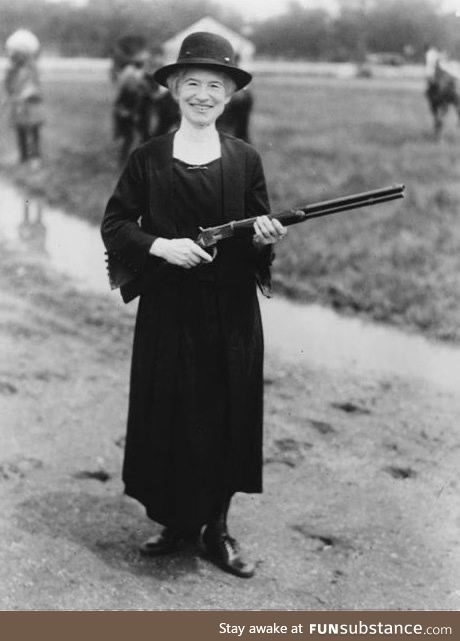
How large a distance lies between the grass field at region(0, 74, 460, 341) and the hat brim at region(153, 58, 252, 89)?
12.1 feet

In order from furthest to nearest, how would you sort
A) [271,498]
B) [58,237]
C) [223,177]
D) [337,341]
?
[58,237], [337,341], [271,498], [223,177]

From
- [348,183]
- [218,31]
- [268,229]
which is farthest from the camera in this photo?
[348,183]

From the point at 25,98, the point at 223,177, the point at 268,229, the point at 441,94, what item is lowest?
the point at 268,229

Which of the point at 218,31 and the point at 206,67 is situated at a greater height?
the point at 218,31

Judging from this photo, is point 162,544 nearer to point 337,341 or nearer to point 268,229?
point 268,229

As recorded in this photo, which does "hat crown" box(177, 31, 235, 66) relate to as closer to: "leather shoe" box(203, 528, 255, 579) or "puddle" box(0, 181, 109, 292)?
"leather shoe" box(203, 528, 255, 579)

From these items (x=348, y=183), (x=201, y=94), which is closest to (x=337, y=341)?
(x=201, y=94)

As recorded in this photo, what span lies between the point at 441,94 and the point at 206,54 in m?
12.3

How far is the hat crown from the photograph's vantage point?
3.37 m

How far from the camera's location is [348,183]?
37.8ft

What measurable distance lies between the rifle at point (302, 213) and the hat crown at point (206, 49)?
0.59 metres

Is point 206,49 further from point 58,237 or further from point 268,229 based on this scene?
point 58,237

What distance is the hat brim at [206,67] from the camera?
3355mm

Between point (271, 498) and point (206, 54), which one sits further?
point (271, 498)
